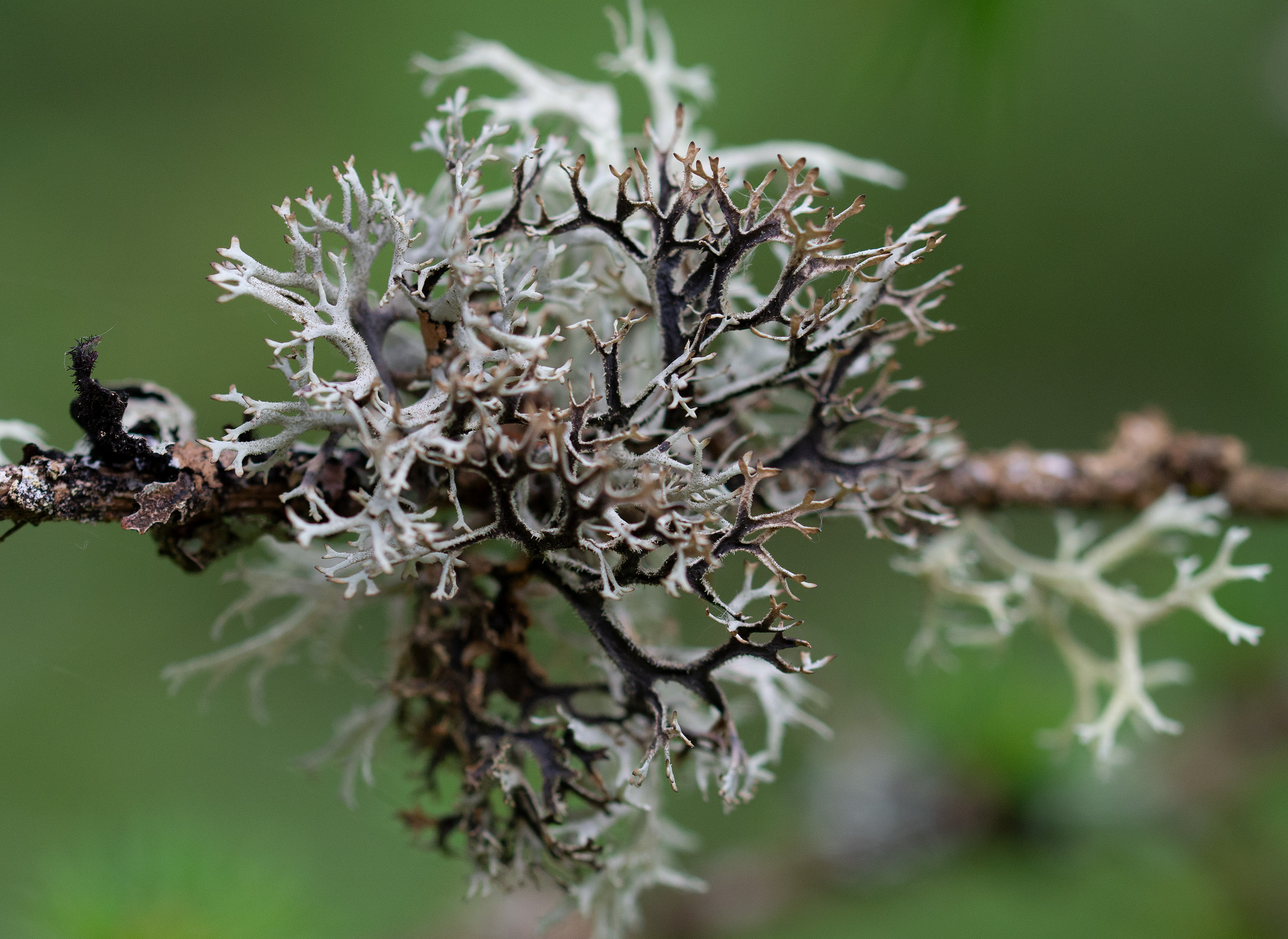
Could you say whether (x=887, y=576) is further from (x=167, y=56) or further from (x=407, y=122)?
→ (x=167, y=56)

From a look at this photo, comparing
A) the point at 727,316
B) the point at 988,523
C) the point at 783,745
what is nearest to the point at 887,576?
the point at 783,745

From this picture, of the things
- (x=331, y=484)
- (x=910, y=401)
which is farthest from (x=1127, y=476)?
(x=910, y=401)

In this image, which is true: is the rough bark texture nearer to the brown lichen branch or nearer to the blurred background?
the brown lichen branch

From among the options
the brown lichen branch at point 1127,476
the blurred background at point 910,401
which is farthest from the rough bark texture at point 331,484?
the blurred background at point 910,401

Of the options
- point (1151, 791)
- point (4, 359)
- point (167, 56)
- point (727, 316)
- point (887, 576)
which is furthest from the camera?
point (887, 576)

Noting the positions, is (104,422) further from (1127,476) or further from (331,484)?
(1127,476)

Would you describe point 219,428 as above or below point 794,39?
below
